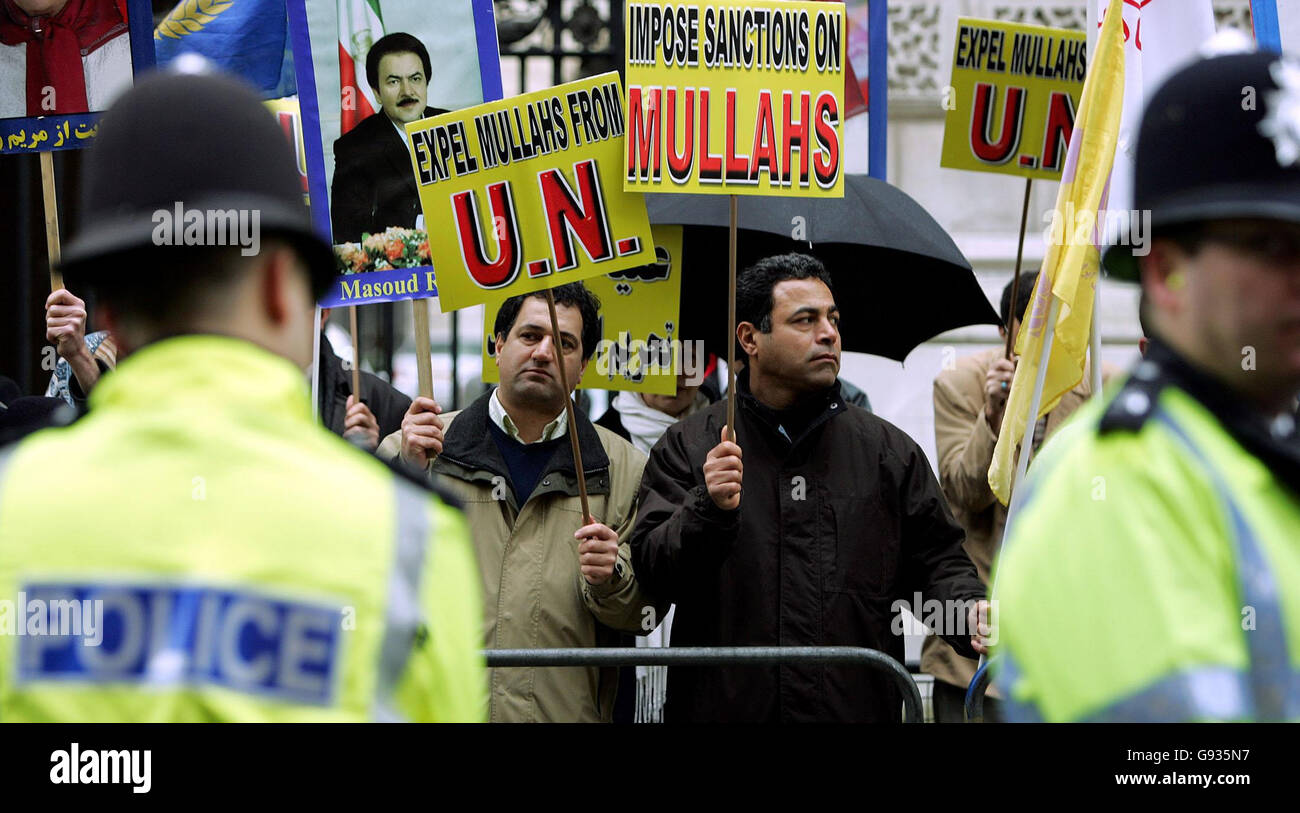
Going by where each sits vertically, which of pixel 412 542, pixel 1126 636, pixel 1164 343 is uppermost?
pixel 1164 343

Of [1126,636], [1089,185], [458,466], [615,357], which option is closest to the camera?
[1126,636]

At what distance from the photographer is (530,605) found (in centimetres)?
466

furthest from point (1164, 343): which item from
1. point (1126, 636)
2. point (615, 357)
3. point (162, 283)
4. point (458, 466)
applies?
point (615, 357)

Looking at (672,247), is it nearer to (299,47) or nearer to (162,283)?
(299,47)

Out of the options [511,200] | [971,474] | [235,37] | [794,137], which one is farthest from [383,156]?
[971,474]

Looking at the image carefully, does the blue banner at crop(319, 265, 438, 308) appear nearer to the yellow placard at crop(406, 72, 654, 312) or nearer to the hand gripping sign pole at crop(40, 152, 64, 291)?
the yellow placard at crop(406, 72, 654, 312)

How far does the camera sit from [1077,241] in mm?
4516

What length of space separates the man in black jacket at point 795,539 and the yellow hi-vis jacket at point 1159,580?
8.51ft

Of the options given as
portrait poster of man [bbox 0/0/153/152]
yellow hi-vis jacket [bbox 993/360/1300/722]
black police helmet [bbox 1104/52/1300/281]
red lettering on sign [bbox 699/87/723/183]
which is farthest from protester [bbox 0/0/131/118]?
yellow hi-vis jacket [bbox 993/360/1300/722]

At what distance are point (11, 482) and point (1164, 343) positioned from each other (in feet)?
4.50

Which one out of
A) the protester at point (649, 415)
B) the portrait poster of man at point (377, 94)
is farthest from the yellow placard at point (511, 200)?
the protester at point (649, 415)

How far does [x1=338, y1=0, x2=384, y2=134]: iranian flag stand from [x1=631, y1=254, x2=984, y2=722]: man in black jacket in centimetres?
145

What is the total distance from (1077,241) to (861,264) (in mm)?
1684

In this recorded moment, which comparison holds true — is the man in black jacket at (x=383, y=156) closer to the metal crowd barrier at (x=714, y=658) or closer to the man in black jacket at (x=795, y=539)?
the man in black jacket at (x=795, y=539)
